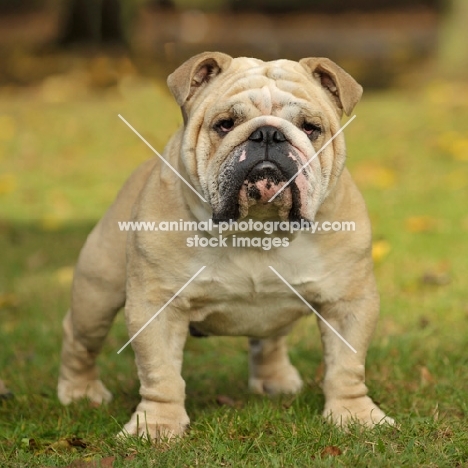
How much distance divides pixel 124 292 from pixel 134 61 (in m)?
Answer: 10.7

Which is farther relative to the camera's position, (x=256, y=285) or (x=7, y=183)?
(x=7, y=183)

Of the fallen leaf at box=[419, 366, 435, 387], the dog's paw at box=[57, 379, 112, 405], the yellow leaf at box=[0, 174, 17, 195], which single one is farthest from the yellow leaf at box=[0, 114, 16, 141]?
the fallen leaf at box=[419, 366, 435, 387]

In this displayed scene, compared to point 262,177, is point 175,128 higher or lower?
lower

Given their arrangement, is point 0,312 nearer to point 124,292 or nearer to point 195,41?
point 124,292

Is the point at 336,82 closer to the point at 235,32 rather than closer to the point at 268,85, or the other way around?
the point at 268,85

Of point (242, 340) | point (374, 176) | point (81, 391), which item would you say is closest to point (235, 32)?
point (374, 176)

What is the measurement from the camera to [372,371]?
4238mm

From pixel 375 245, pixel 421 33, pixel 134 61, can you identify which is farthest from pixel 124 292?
pixel 421 33

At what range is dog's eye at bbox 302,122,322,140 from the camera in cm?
340

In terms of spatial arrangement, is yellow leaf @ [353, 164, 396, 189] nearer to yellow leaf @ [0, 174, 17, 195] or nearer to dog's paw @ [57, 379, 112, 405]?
yellow leaf @ [0, 174, 17, 195]

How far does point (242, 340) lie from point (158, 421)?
152 cm

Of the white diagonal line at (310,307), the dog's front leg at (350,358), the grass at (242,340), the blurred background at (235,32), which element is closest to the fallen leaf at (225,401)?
the grass at (242,340)

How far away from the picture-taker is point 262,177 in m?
3.24

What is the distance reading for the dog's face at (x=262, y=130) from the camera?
324cm
